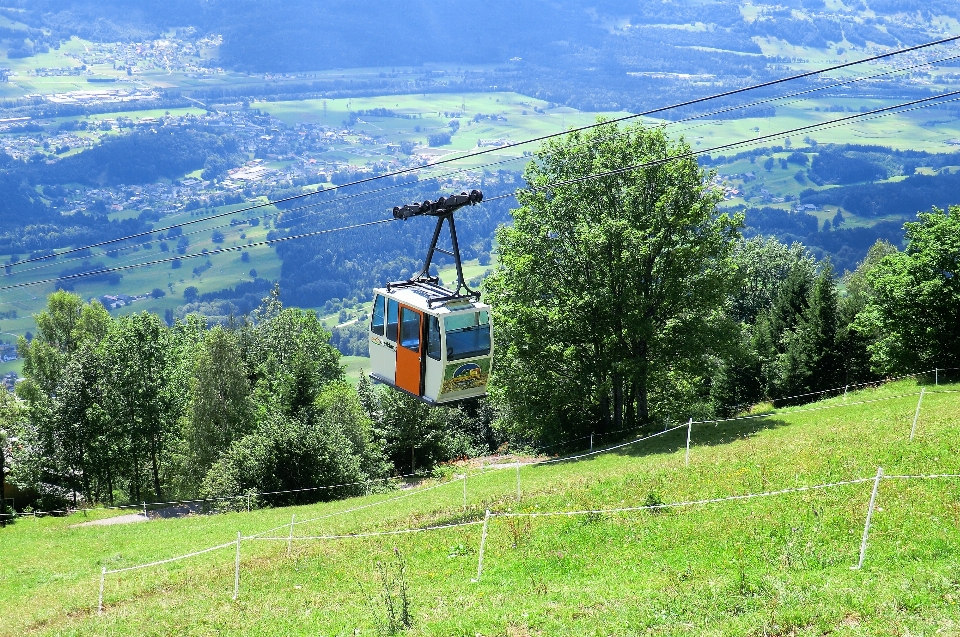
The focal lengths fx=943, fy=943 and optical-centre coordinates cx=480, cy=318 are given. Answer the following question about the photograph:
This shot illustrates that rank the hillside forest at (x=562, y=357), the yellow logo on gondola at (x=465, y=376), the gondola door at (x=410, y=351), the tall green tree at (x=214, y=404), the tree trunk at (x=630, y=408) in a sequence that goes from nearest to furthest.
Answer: the yellow logo on gondola at (x=465, y=376)
the gondola door at (x=410, y=351)
the hillside forest at (x=562, y=357)
the tree trunk at (x=630, y=408)
the tall green tree at (x=214, y=404)

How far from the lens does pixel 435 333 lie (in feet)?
86.7

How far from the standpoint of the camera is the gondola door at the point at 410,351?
27.0 m

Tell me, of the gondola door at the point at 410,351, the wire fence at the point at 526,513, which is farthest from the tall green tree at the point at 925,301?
the gondola door at the point at 410,351

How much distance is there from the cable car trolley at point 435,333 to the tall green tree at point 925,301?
24992mm

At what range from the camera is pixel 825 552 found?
15555 millimetres

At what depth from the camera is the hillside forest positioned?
39.9 m

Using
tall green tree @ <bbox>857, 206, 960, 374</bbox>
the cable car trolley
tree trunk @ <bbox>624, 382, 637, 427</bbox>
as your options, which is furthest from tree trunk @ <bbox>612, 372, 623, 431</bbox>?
the cable car trolley

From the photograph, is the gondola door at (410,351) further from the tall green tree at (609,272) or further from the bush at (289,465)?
the bush at (289,465)

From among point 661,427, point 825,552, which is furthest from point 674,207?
point 825,552

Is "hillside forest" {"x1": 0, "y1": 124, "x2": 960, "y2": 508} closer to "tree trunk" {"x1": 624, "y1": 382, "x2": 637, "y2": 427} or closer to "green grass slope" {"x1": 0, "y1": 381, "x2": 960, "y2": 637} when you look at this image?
"tree trunk" {"x1": 624, "y1": 382, "x2": 637, "y2": 427}

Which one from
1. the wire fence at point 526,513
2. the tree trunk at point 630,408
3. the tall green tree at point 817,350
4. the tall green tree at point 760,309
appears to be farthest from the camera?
the tall green tree at point 760,309

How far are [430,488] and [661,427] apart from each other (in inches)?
436

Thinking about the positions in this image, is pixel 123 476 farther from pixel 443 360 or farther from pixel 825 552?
pixel 825 552

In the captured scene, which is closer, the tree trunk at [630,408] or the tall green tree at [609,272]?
the tall green tree at [609,272]
